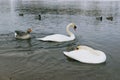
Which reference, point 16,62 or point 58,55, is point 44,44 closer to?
point 58,55

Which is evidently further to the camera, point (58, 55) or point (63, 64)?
point (58, 55)

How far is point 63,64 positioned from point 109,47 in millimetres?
4374

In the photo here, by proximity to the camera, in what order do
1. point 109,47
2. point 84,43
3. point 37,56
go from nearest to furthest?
point 37,56, point 109,47, point 84,43

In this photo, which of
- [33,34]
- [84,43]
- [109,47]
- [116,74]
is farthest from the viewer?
[33,34]

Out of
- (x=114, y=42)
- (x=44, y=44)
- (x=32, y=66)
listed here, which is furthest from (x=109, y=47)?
(x=32, y=66)

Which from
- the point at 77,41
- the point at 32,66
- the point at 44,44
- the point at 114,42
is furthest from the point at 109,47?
the point at 32,66

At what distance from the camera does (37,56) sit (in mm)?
12297

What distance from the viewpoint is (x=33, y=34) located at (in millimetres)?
18391

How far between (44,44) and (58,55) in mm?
2647

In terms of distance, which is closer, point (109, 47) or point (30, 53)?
point (30, 53)

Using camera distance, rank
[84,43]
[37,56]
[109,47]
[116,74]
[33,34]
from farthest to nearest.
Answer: [33,34] → [84,43] → [109,47] → [37,56] → [116,74]

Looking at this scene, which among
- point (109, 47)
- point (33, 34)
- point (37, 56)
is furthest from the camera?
point (33, 34)

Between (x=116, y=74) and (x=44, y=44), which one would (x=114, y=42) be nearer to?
(x=44, y=44)

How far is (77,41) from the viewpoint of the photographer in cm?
1647
